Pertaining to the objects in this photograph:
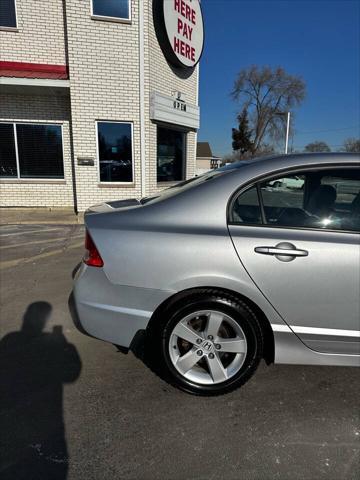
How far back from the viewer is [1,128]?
9484mm

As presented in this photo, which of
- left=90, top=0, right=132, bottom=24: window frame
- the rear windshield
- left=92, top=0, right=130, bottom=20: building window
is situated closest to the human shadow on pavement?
the rear windshield

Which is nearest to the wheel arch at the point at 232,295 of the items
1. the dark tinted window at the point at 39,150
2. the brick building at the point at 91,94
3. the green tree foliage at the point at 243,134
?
the brick building at the point at 91,94

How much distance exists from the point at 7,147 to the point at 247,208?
9.37m

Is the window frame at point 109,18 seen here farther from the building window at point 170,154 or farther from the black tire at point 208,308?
the black tire at point 208,308

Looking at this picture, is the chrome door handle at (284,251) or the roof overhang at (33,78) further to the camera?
the roof overhang at (33,78)

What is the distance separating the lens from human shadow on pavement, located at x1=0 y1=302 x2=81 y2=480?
6.04 ft

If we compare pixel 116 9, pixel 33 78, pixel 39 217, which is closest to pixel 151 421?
pixel 39 217

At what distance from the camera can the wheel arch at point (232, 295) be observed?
222 cm

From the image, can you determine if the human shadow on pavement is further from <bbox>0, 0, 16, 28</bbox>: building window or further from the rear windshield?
<bbox>0, 0, 16, 28</bbox>: building window

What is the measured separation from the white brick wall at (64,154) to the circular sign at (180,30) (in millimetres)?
3270

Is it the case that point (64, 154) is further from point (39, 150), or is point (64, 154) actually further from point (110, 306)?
point (110, 306)

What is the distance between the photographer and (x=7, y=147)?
9.53 metres

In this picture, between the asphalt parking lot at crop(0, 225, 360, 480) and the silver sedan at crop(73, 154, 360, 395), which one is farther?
the silver sedan at crop(73, 154, 360, 395)

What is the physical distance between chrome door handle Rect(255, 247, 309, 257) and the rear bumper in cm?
66
